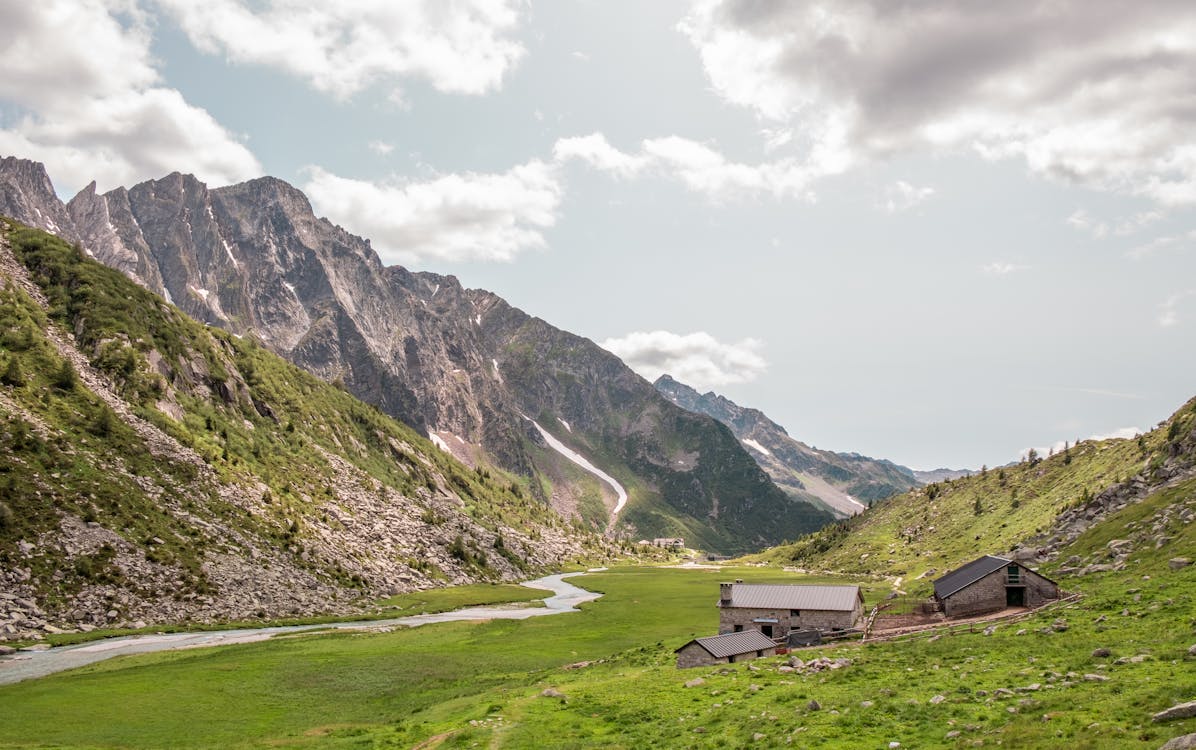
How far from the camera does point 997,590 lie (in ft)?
235

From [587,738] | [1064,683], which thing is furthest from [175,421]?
[1064,683]

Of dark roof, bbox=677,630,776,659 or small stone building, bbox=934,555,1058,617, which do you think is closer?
dark roof, bbox=677,630,776,659

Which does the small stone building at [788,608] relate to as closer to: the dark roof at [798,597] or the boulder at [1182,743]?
the dark roof at [798,597]

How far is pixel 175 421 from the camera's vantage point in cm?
12675

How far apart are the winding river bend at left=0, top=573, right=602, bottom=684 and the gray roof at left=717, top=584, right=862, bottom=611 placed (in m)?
46.4

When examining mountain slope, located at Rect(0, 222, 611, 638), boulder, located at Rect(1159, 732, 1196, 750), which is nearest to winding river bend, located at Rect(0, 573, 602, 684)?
mountain slope, located at Rect(0, 222, 611, 638)

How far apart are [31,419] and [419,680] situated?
241 ft

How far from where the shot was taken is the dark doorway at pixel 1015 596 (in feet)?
229

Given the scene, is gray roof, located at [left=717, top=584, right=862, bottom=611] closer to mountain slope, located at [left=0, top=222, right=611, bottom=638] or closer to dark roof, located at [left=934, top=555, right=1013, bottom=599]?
dark roof, located at [left=934, top=555, right=1013, bottom=599]

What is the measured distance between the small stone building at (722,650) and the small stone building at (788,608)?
11.5m

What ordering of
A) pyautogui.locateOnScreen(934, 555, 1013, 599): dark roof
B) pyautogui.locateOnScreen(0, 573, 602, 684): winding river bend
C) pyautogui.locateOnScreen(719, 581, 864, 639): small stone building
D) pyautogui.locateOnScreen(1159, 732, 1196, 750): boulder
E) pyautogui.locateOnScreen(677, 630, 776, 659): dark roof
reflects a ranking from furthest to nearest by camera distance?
1. pyautogui.locateOnScreen(934, 555, 1013, 599): dark roof
2. pyautogui.locateOnScreen(719, 581, 864, 639): small stone building
3. pyautogui.locateOnScreen(0, 573, 602, 684): winding river bend
4. pyautogui.locateOnScreen(677, 630, 776, 659): dark roof
5. pyautogui.locateOnScreen(1159, 732, 1196, 750): boulder

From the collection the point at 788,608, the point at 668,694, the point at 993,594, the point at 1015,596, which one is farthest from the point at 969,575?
the point at 668,694

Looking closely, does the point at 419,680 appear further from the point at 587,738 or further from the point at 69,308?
the point at 69,308

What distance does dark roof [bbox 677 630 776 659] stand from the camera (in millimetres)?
55281
